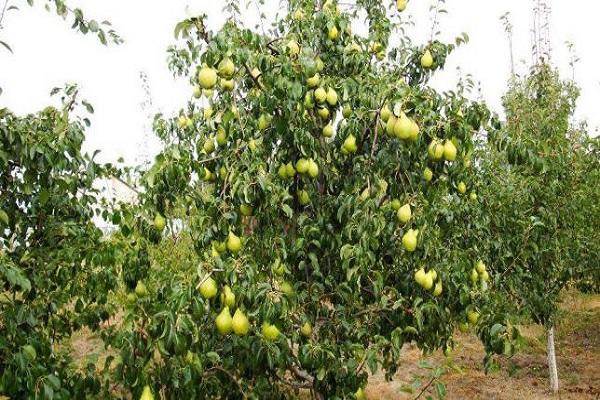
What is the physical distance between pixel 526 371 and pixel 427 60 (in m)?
7.48

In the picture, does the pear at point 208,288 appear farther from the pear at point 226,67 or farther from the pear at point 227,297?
the pear at point 226,67

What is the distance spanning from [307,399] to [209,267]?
536cm

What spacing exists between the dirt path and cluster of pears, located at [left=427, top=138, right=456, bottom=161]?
4408 mm

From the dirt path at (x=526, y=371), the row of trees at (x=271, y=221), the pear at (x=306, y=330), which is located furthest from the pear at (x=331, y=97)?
the dirt path at (x=526, y=371)

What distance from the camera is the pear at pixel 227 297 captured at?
7.76ft

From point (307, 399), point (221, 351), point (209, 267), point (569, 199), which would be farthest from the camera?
point (307, 399)

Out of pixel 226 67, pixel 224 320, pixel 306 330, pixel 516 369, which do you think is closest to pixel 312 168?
pixel 226 67

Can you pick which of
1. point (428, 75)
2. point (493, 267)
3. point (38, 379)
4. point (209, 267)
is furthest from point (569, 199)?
point (38, 379)

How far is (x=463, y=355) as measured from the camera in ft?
33.9

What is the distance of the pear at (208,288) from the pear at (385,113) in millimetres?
1165

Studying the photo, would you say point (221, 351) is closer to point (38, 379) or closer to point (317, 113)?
point (38, 379)

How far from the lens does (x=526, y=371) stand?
9.41 metres

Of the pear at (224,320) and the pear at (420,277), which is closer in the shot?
the pear at (224,320)

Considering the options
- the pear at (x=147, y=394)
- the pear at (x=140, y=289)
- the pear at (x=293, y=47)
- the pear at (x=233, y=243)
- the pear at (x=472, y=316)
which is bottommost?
the pear at (x=147, y=394)
